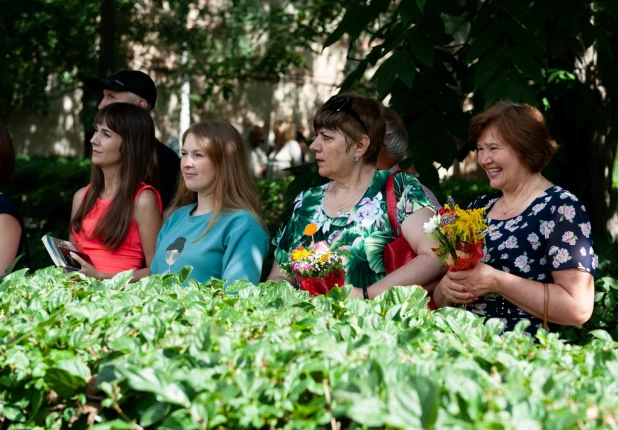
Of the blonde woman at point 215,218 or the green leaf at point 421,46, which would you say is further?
the green leaf at point 421,46

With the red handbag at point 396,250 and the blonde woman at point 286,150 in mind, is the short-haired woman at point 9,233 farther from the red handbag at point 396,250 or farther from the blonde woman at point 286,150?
the blonde woman at point 286,150

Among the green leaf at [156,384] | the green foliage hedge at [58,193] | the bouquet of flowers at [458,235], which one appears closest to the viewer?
the green leaf at [156,384]

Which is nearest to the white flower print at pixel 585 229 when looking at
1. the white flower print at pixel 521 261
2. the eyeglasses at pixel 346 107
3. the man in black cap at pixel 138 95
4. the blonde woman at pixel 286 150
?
the white flower print at pixel 521 261

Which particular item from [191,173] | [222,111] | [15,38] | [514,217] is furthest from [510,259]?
[222,111]

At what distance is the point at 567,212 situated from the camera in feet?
11.1

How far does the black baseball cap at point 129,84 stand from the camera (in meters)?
5.33

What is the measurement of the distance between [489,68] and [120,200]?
216cm

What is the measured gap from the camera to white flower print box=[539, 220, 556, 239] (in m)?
3.40

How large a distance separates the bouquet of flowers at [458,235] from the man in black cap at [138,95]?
220 cm

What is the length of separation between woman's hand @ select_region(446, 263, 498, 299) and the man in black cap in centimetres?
222

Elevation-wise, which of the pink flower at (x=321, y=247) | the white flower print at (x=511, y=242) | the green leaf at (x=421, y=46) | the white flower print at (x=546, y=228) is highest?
the green leaf at (x=421, y=46)

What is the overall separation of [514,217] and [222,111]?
20824 millimetres

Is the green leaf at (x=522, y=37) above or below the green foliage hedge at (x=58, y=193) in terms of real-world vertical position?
above

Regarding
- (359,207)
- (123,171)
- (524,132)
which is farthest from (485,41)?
(123,171)
